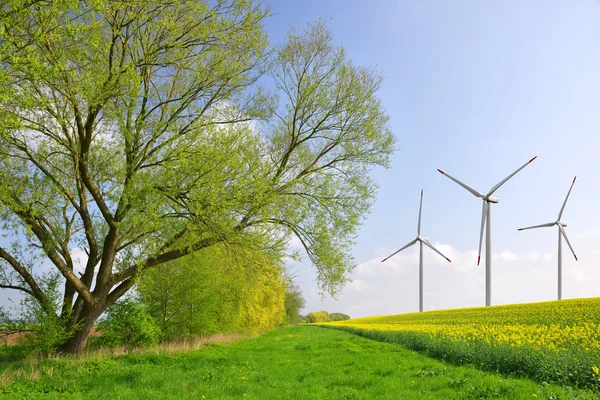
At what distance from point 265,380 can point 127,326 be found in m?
9.75

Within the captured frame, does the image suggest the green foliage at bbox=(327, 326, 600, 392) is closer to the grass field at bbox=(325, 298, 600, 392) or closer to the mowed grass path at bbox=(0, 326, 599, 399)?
the grass field at bbox=(325, 298, 600, 392)

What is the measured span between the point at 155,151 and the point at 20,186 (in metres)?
4.87

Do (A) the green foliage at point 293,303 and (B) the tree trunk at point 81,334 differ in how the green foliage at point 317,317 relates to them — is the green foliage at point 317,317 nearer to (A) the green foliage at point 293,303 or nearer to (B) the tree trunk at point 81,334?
(A) the green foliage at point 293,303

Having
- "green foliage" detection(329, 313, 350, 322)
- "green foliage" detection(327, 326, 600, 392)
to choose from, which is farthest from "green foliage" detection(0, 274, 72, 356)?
"green foliage" detection(329, 313, 350, 322)

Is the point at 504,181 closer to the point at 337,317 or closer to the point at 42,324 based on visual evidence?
the point at 42,324

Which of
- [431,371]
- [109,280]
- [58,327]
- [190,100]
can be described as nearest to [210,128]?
[190,100]

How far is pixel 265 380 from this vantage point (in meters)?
13.7

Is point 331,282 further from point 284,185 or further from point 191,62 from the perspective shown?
point 191,62

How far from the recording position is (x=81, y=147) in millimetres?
14164

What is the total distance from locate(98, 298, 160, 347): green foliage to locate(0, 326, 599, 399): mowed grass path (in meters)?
3.64

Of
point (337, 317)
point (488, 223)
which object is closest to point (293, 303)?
point (488, 223)

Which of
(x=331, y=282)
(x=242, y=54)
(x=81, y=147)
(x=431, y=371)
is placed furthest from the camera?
(x=331, y=282)

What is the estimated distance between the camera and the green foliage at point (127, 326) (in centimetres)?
2042

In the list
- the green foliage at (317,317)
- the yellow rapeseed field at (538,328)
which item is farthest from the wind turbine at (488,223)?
the green foliage at (317,317)
